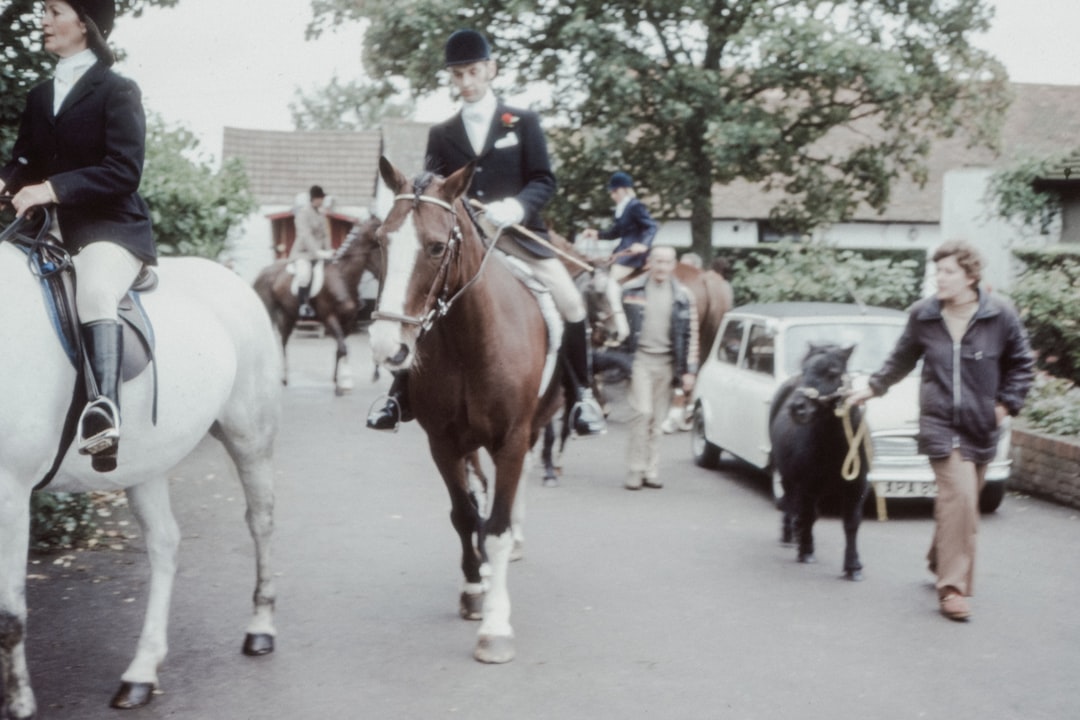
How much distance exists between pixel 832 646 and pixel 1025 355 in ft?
7.09

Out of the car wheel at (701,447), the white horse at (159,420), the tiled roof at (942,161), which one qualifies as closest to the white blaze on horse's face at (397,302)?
the white horse at (159,420)

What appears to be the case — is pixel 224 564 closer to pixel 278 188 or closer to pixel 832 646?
pixel 832 646

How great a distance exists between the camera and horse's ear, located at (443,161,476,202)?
5422 mm

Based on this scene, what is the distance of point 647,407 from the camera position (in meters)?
10.9

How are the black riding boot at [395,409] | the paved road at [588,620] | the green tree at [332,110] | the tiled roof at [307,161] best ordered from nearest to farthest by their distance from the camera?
the paved road at [588,620], the black riding boot at [395,409], the tiled roof at [307,161], the green tree at [332,110]

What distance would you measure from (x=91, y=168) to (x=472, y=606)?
3.22m

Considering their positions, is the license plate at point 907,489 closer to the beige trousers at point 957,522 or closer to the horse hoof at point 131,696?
the beige trousers at point 957,522

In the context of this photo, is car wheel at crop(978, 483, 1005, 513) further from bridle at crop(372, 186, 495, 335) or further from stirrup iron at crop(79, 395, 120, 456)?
stirrup iron at crop(79, 395, 120, 456)

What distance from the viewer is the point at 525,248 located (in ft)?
22.9

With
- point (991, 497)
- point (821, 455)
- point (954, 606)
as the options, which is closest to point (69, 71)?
point (821, 455)

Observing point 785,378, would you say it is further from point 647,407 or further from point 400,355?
point 400,355

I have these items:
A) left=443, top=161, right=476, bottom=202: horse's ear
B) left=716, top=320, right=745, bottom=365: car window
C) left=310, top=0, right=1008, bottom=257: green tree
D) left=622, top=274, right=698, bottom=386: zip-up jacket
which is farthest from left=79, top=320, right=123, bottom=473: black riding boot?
left=310, top=0, right=1008, bottom=257: green tree

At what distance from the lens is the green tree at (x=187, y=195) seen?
1145 cm

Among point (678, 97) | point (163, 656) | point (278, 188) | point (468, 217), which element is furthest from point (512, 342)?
point (278, 188)
